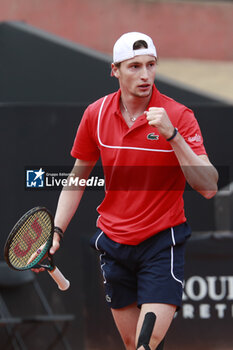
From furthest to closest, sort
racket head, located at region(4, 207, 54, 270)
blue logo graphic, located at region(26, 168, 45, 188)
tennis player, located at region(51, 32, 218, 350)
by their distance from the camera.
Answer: blue logo graphic, located at region(26, 168, 45, 188), racket head, located at region(4, 207, 54, 270), tennis player, located at region(51, 32, 218, 350)

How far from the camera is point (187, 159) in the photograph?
3.51 m

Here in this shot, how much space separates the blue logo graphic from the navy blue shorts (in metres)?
1.50

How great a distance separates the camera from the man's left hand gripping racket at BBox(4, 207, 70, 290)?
389 centimetres

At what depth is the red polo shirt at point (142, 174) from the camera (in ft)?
12.5

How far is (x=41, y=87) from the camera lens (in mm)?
7785

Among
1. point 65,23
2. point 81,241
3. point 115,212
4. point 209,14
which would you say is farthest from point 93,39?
point 115,212

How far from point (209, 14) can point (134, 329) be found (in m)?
13.3

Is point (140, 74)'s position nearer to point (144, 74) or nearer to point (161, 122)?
point (144, 74)

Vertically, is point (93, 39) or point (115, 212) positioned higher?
point (115, 212)

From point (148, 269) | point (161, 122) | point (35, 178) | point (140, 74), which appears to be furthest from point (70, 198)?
point (35, 178)

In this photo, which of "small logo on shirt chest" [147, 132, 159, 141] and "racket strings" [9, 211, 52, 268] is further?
"racket strings" [9, 211, 52, 268]

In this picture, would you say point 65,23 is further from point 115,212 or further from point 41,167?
point 115,212

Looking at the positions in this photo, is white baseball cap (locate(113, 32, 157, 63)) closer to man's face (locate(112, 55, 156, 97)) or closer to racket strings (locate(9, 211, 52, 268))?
man's face (locate(112, 55, 156, 97))

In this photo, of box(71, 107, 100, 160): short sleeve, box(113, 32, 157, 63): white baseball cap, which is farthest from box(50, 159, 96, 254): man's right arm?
box(113, 32, 157, 63): white baseball cap
